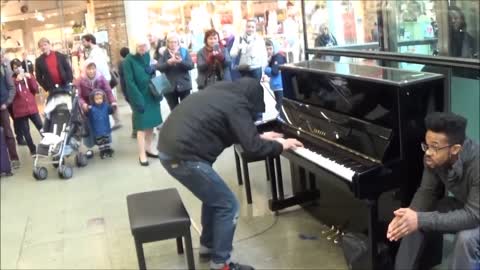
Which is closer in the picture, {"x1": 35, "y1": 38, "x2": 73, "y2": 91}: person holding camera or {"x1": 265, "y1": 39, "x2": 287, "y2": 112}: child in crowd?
{"x1": 265, "y1": 39, "x2": 287, "y2": 112}: child in crowd

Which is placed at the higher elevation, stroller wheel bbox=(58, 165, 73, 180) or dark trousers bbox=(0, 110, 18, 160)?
dark trousers bbox=(0, 110, 18, 160)

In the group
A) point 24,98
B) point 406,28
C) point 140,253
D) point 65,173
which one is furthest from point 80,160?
point 406,28

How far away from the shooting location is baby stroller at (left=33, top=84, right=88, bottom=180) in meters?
5.89

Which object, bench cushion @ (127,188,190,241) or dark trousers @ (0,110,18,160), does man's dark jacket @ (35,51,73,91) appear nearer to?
dark trousers @ (0,110,18,160)

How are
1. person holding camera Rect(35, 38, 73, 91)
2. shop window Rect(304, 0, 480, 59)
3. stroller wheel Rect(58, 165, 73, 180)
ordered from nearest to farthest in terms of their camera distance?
shop window Rect(304, 0, 480, 59)
stroller wheel Rect(58, 165, 73, 180)
person holding camera Rect(35, 38, 73, 91)

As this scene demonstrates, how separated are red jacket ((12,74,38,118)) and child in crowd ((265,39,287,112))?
9.34 feet

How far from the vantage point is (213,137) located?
3.09m

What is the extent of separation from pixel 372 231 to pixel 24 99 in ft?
16.4

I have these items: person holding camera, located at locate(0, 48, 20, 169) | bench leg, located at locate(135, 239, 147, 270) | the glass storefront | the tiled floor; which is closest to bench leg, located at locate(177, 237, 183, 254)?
the tiled floor

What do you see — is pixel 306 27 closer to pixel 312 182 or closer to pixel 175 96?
pixel 312 182

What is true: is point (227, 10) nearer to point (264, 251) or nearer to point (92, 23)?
point (92, 23)

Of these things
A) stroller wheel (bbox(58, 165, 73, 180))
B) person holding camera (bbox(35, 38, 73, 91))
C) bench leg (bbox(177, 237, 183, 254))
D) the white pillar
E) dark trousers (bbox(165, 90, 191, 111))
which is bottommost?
bench leg (bbox(177, 237, 183, 254))

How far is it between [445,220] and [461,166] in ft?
0.81

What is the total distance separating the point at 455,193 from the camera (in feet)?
8.38
